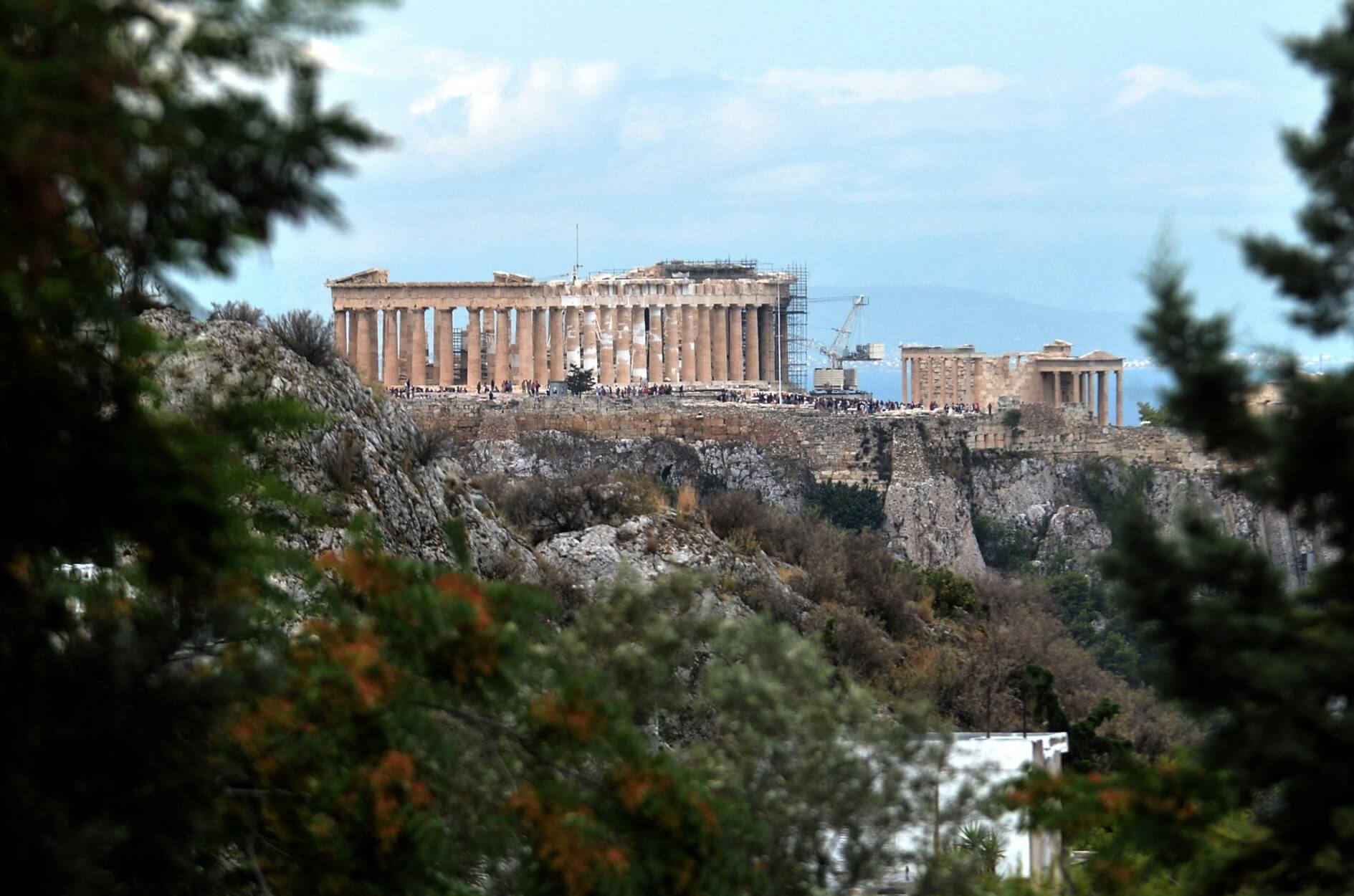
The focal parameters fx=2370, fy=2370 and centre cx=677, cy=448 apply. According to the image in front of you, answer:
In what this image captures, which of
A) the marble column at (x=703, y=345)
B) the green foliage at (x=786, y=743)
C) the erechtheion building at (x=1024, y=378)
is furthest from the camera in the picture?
the erechtheion building at (x=1024, y=378)

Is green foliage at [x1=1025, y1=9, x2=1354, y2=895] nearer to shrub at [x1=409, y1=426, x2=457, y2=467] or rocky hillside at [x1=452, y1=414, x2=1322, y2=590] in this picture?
shrub at [x1=409, y1=426, x2=457, y2=467]

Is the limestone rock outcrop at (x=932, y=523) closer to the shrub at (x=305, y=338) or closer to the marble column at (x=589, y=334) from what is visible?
the marble column at (x=589, y=334)

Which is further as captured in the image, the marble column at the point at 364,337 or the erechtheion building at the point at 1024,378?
the erechtheion building at the point at 1024,378

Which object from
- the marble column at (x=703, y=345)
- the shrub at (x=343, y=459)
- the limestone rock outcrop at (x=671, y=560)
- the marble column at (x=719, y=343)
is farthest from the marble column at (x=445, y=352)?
the shrub at (x=343, y=459)

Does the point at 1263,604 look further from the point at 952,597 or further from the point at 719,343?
the point at 719,343

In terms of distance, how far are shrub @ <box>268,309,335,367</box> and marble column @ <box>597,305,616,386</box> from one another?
2198 inches

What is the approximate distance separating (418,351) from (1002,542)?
840 inches

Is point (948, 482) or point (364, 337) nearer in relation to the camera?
point (948, 482)

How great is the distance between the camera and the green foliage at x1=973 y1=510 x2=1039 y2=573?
71500mm

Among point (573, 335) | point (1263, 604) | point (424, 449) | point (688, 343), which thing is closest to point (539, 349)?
point (573, 335)

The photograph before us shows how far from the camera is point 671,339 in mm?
84625

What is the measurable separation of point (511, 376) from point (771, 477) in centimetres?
1751

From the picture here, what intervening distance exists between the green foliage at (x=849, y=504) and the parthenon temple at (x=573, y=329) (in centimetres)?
1452

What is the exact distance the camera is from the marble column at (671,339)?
276 ft
